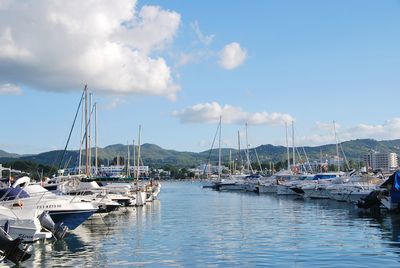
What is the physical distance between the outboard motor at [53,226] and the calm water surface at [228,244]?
469 millimetres

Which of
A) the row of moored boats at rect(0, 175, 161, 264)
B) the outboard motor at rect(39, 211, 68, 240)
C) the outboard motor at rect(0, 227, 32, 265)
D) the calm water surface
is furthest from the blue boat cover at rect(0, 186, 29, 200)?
the outboard motor at rect(0, 227, 32, 265)

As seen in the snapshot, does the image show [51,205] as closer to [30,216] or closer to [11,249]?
[30,216]

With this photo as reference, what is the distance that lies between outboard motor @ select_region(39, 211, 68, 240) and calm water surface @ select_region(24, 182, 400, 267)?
47 centimetres

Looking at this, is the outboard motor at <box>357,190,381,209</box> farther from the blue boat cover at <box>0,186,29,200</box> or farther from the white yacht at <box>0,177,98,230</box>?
the blue boat cover at <box>0,186,29,200</box>

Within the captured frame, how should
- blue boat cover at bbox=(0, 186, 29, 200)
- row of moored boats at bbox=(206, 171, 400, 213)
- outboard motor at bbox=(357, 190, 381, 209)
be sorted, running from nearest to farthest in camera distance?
1. blue boat cover at bbox=(0, 186, 29, 200)
2. row of moored boats at bbox=(206, 171, 400, 213)
3. outboard motor at bbox=(357, 190, 381, 209)

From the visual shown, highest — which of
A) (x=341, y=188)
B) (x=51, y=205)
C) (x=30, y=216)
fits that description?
(x=341, y=188)

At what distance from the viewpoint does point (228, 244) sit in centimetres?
2839

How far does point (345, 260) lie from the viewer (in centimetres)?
2322

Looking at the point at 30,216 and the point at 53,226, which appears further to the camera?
the point at 53,226

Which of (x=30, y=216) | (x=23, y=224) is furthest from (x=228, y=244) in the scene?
(x=23, y=224)

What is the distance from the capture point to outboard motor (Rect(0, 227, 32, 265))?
841 inches

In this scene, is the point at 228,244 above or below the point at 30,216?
below

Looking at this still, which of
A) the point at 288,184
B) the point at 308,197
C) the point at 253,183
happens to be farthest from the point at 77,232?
the point at 253,183

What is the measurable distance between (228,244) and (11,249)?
11321mm
